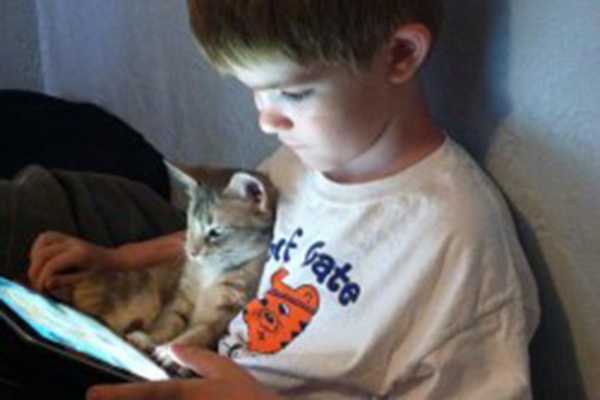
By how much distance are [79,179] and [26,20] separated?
42.1 inches

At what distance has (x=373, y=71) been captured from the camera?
2.21 ft

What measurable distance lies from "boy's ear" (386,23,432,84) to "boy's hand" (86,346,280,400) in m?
0.28

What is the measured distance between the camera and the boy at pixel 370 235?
2.14 ft

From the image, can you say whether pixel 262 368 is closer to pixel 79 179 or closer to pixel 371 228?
pixel 371 228

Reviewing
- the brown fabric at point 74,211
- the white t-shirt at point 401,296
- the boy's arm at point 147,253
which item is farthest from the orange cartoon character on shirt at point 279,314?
the brown fabric at point 74,211

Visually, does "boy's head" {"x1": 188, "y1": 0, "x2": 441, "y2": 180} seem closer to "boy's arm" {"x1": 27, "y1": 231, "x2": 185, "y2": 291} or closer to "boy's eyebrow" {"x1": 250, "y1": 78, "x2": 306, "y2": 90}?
"boy's eyebrow" {"x1": 250, "y1": 78, "x2": 306, "y2": 90}

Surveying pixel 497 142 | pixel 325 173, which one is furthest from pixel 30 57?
pixel 497 142

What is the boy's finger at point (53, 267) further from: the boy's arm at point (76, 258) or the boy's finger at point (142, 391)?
the boy's finger at point (142, 391)

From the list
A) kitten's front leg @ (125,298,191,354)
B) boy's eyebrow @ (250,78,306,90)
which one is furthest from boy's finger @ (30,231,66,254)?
boy's eyebrow @ (250,78,306,90)

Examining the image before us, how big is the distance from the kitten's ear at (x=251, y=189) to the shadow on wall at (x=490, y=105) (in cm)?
20

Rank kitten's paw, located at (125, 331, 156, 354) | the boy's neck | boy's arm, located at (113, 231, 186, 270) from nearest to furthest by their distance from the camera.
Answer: the boy's neck → kitten's paw, located at (125, 331, 156, 354) → boy's arm, located at (113, 231, 186, 270)

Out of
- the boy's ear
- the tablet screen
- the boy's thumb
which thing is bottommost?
the boy's thumb

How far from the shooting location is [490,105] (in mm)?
718

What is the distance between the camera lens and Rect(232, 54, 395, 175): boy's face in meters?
0.66
